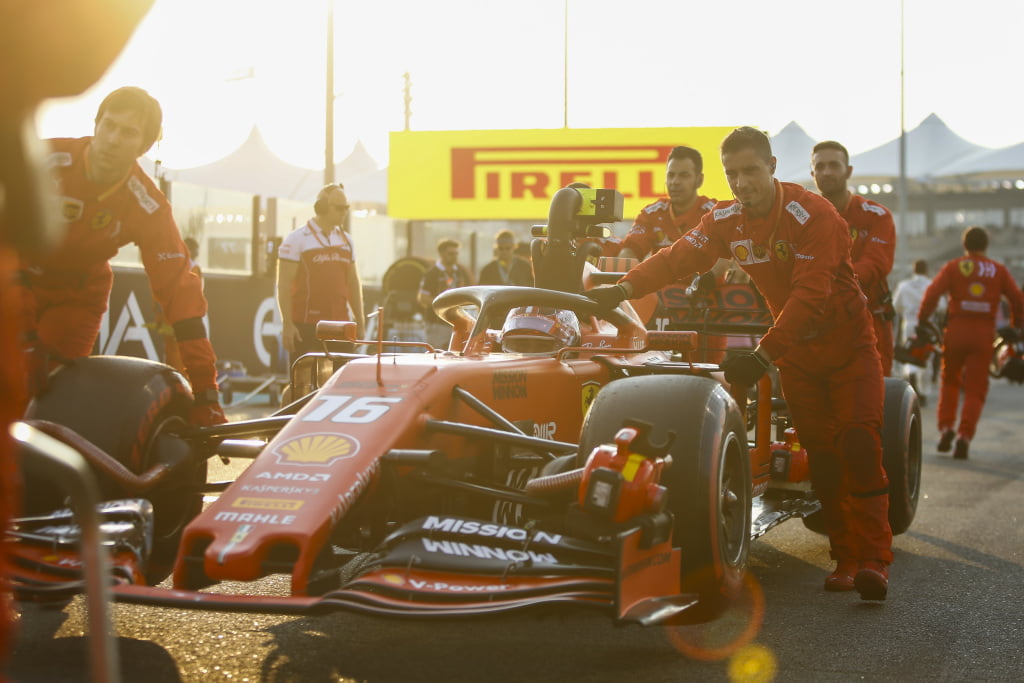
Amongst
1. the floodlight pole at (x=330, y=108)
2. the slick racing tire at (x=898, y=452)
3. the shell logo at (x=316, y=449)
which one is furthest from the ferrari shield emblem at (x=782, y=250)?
the floodlight pole at (x=330, y=108)

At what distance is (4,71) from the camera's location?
4.86 ft

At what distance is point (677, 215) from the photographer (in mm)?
6684

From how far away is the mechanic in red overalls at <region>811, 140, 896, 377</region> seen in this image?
6.21m

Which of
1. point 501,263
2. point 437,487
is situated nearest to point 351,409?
point 437,487

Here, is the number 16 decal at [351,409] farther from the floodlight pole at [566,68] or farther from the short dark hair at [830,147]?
the floodlight pole at [566,68]

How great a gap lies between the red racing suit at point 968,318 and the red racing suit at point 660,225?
4.41 metres

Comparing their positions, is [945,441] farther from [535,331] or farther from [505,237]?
[535,331]

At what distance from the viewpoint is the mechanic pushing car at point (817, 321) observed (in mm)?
4660

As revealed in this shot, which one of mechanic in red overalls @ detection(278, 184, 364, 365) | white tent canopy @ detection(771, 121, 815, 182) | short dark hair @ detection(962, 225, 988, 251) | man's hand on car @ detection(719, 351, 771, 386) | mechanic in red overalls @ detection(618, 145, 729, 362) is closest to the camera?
man's hand on car @ detection(719, 351, 771, 386)

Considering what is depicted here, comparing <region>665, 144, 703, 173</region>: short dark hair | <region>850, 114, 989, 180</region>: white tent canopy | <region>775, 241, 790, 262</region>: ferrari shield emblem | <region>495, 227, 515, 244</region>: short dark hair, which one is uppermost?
<region>850, 114, 989, 180</region>: white tent canopy

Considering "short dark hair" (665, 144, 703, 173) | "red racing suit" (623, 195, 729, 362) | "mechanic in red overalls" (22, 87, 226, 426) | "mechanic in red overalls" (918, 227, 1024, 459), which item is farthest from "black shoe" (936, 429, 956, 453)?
"mechanic in red overalls" (22, 87, 226, 426)

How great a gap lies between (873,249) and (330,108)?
775 inches

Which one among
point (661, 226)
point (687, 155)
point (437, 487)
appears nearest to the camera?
point (437, 487)

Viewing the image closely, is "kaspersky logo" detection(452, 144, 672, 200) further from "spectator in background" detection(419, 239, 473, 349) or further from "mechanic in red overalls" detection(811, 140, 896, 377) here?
"mechanic in red overalls" detection(811, 140, 896, 377)
